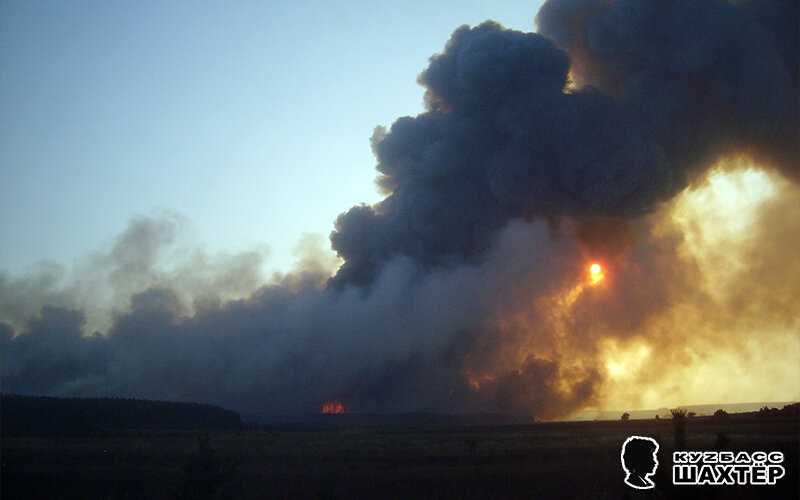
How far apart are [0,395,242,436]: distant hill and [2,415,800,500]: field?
27357mm

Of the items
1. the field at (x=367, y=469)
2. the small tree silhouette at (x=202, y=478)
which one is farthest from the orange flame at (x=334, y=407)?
the small tree silhouette at (x=202, y=478)

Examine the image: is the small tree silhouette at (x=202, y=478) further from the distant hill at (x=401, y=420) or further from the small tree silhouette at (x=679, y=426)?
the distant hill at (x=401, y=420)

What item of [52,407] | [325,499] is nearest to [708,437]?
[325,499]

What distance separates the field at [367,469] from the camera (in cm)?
2739

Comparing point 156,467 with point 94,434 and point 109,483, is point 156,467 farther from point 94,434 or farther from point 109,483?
point 94,434

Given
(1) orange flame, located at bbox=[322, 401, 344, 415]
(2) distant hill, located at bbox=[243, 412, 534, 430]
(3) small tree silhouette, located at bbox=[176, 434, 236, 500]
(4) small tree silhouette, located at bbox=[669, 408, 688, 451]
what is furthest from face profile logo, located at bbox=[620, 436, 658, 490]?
(1) orange flame, located at bbox=[322, 401, 344, 415]

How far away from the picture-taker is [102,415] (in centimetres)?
8494

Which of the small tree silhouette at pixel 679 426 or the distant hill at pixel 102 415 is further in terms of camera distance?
the distant hill at pixel 102 415

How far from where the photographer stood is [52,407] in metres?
82.3

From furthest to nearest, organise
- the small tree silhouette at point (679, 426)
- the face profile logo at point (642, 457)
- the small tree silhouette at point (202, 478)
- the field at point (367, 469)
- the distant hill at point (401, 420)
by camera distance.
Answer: the distant hill at point (401, 420) → the field at point (367, 469) → the small tree silhouette at point (202, 478) → the face profile logo at point (642, 457) → the small tree silhouette at point (679, 426)

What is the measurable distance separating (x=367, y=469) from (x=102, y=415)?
60092 mm

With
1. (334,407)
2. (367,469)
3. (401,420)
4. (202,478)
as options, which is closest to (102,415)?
(334,407)

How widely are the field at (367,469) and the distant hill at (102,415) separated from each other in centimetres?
2736

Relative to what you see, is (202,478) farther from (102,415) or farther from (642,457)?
(102,415)
